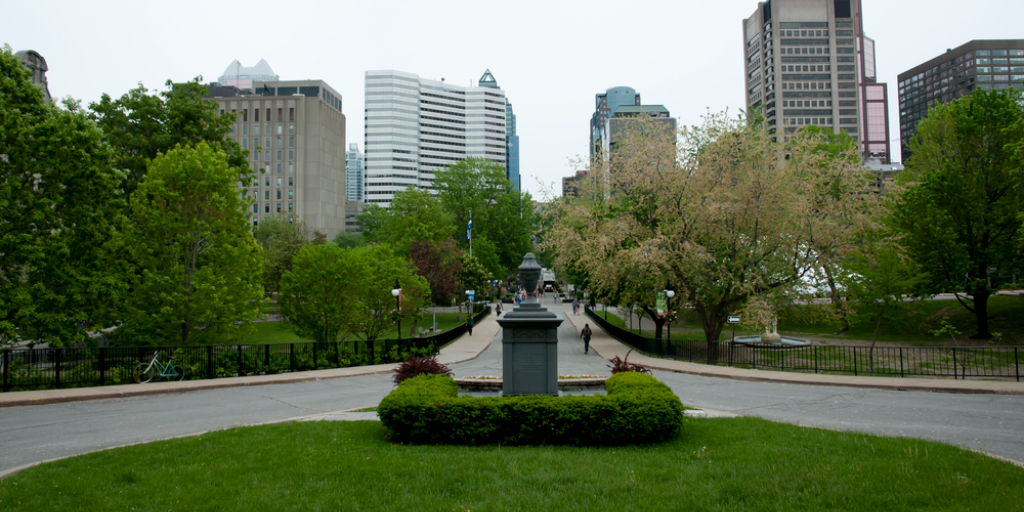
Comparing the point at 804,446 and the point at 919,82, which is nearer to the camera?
the point at 804,446

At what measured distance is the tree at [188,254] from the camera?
19.9 metres

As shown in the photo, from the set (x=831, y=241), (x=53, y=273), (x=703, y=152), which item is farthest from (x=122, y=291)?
(x=831, y=241)

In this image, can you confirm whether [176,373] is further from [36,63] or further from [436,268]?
[36,63]

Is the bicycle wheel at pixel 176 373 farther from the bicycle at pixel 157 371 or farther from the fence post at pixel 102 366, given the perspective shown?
the fence post at pixel 102 366

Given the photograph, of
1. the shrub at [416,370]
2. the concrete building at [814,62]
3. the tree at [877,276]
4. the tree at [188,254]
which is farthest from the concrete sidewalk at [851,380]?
the concrete building at [814,62]

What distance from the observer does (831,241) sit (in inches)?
890

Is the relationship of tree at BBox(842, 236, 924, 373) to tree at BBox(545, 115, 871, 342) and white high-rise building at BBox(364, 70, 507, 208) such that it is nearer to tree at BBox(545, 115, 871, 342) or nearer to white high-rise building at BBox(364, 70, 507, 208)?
tree at BBox(545, 115, 871, 342)

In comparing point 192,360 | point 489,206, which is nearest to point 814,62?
point 489,206

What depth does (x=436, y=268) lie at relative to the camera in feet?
140

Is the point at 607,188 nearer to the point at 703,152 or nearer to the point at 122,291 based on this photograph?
the point at 703,152

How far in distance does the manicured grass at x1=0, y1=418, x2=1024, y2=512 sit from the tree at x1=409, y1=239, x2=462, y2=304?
32.9m

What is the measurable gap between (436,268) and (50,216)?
86.4 ft

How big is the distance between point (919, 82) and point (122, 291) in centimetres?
22419

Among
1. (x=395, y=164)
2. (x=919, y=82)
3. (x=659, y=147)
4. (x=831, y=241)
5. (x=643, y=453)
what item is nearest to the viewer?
(x=643, y=453)
